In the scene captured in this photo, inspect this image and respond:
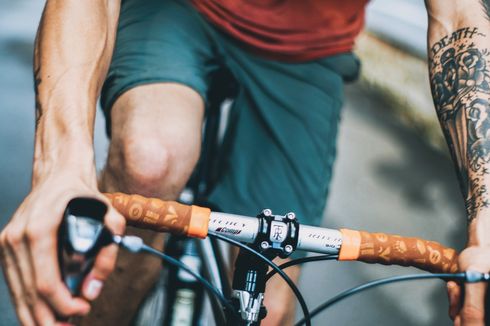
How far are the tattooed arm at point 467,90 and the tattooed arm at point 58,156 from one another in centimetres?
55

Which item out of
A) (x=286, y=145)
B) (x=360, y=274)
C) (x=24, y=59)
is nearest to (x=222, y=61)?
(x=286, y=145)

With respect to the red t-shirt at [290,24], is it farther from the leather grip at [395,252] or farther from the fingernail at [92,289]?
the fingernail at [92,289]

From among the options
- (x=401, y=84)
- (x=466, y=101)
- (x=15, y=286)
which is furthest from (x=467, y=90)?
(x=401, y=84)

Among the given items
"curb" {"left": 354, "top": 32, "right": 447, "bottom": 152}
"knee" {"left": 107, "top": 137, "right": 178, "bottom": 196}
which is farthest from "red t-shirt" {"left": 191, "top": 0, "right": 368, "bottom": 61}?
"curb" {"left": 354, "top": 32, "right": 447, "bottom": 152}

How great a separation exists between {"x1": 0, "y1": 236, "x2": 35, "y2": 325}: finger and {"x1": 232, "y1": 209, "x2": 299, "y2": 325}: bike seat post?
0.95ft

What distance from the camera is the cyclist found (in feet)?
2.67

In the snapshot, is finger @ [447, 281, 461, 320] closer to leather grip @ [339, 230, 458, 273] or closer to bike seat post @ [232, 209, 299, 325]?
leather grip @ [339, 230, 458, 273]

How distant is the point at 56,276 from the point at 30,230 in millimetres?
60

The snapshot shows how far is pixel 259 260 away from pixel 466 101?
1.68ft

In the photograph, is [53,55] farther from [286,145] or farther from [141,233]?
[286,145]

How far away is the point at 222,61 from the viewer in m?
1.51

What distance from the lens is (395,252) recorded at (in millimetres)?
940

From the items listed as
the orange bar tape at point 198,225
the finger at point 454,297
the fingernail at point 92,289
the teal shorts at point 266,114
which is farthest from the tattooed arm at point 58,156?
the finger at point 454,297

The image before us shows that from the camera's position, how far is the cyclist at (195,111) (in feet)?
2.67
